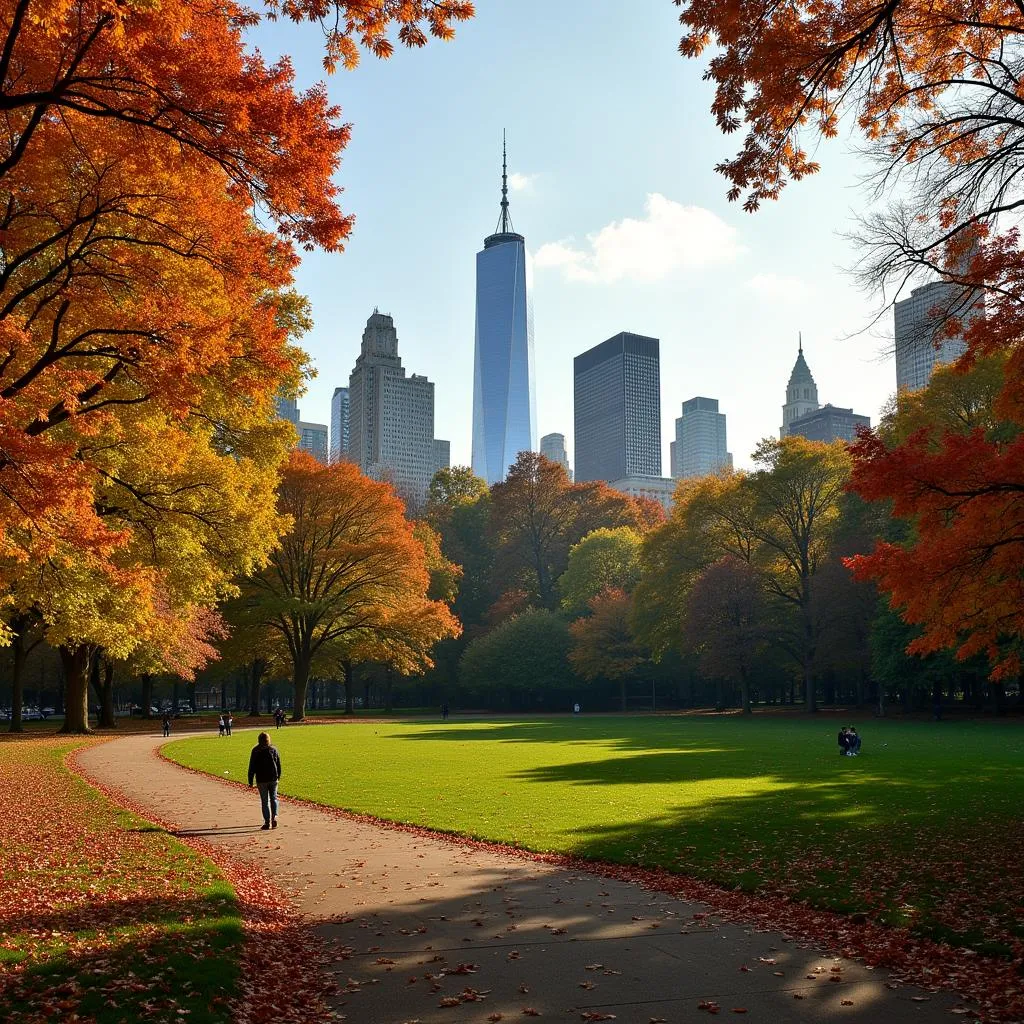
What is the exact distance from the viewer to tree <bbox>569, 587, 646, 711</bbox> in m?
74.4

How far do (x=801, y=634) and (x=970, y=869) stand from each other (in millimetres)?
52630

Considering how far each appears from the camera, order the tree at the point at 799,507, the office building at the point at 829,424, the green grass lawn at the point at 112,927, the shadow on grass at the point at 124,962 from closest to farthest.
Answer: the shadow on grass at the point at 124,962, the green grass lawn at the point at 112,927, the tree at the point at 799,507, the office building at the point at 829,424

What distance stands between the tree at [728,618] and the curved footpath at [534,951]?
49595 mm

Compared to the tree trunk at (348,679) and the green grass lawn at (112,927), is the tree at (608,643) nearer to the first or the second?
the tree trunk at (348,679)

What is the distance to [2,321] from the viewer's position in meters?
12.1

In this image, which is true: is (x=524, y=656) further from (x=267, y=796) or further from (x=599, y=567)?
(x=267, y=796)

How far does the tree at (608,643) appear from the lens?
74438 mm

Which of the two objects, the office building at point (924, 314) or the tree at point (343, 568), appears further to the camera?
the tree at point (343, 568)

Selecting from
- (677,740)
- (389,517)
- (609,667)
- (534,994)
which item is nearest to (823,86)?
(534,994)

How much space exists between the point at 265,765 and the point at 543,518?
76.6 meters

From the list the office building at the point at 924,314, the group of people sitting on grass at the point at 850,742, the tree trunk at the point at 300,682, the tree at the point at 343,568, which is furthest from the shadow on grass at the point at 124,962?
the tree trunk at the point at 300,682

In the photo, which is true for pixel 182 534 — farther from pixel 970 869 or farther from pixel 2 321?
pixel 970 869

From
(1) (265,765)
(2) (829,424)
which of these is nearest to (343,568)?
(1) (265,765)

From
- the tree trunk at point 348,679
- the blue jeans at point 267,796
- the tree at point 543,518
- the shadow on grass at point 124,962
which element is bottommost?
the tree trunk at point 348,679
